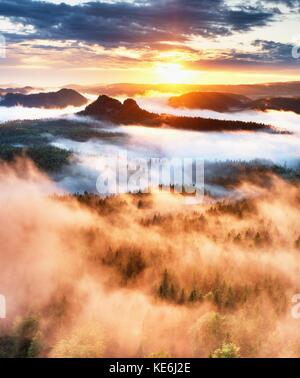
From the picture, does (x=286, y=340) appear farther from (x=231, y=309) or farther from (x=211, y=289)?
(x=211, y=289)

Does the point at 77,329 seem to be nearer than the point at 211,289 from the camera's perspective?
Yes

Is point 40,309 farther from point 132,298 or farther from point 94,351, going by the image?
point 94,351

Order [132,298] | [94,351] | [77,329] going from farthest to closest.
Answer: [132,298]
[77,329]
[94,351]
